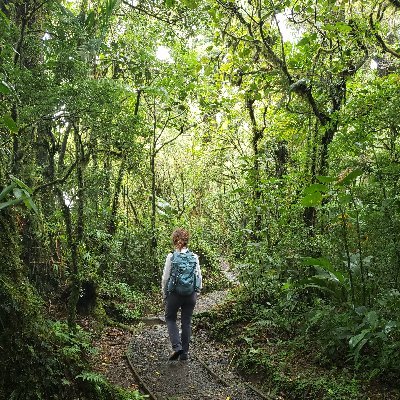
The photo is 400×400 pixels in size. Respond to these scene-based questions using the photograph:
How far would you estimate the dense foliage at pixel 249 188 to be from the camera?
5.36 meters

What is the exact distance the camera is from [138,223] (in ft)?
51.0

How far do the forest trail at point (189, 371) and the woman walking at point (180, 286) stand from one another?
38 centimetres

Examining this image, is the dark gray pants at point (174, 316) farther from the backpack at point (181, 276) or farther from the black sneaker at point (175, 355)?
the backpack at point (181, 276)

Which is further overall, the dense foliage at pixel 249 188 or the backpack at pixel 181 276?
the backpack at pixel 181 276

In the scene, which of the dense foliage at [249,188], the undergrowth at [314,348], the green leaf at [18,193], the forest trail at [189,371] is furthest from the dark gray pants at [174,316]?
the green leaf at [18,193]

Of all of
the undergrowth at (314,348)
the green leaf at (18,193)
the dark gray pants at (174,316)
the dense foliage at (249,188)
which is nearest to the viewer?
the green leaf at (18,193)

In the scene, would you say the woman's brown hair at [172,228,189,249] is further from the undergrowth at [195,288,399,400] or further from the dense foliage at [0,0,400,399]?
the undergrowth at [195,288,399,400]

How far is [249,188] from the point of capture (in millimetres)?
11648

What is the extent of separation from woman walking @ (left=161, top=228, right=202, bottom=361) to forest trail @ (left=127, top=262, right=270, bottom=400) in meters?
0.38

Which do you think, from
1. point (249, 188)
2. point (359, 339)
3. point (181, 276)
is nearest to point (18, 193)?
point (181, 276)

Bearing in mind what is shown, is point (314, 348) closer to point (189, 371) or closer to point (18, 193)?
point (189, 371)

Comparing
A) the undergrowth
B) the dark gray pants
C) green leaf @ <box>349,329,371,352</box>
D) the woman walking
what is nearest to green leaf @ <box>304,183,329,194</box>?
the undergrowth

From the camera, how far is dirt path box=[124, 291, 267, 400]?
249 inches

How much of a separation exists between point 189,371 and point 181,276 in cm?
159
